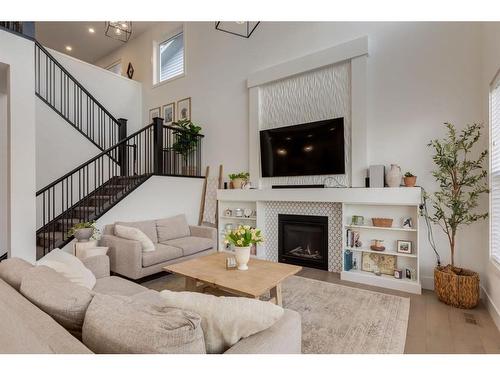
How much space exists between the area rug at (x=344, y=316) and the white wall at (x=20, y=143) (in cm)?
163

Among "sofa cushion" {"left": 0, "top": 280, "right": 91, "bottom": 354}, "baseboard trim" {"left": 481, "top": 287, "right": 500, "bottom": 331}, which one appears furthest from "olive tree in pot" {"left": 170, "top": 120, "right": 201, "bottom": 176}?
"baseboard trim" {"left": 481, "top": 287, "right": 500, "bottom": 331}

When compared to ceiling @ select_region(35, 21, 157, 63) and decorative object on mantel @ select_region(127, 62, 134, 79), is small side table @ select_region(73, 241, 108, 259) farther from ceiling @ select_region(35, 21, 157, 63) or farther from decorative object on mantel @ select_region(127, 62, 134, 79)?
ceiling @ select_region(35, 21, 157, 63)

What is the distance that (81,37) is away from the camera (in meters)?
7.15

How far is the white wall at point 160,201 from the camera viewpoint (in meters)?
4.20

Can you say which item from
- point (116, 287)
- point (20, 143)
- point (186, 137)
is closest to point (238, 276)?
point (116, 287)

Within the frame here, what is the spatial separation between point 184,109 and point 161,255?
148 inches

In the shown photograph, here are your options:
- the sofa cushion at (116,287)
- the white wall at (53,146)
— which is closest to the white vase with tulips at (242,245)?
the sofa cushion at (116,287)

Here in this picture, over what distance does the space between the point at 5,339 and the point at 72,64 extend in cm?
647

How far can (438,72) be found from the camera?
324 centimetres

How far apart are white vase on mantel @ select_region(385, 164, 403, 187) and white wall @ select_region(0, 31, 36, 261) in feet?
15.0

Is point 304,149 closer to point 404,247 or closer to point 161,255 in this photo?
point 404,247

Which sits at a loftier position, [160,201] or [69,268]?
[160,201]

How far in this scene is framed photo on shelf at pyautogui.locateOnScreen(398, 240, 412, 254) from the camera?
331 cm

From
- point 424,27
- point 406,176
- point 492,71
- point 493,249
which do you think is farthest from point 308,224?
point 424,27
